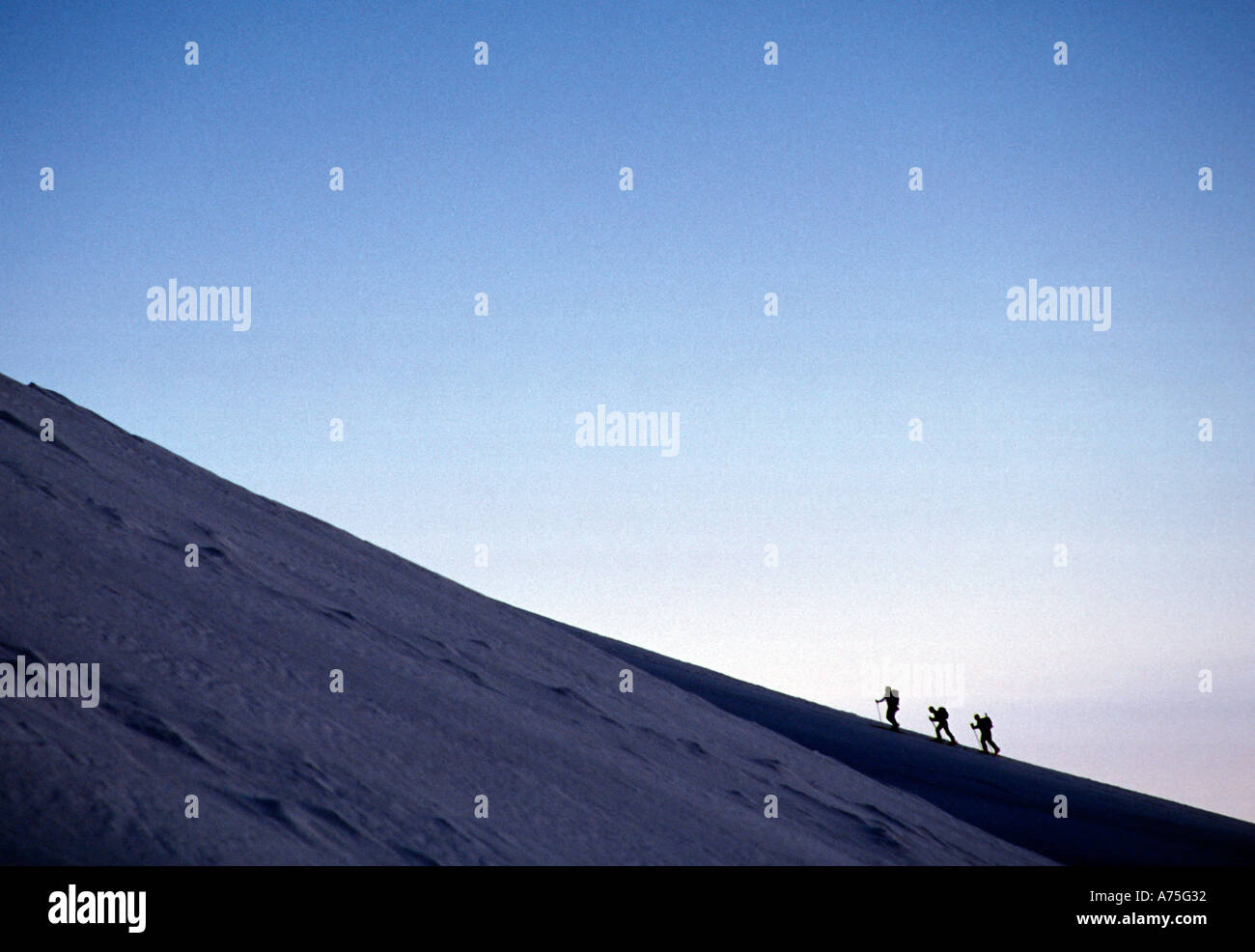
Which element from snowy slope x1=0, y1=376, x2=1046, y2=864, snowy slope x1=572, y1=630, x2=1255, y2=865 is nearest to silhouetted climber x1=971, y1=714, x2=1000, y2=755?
snowy slope x1=572, y1=630, x2=1255, y2=865

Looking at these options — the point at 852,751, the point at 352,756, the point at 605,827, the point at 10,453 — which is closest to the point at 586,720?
the point at 605,827

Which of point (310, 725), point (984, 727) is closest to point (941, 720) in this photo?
point (984, 727)

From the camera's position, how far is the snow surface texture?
214 inches

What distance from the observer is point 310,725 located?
23.1 ft

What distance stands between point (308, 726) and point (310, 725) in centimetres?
3

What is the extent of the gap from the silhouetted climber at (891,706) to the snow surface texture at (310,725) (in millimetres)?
6543

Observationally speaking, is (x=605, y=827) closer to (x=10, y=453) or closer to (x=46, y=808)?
(x=46, y=808)

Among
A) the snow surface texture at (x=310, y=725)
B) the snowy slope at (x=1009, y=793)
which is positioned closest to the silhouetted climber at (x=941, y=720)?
the snowy slope at (x=1009, y=793)

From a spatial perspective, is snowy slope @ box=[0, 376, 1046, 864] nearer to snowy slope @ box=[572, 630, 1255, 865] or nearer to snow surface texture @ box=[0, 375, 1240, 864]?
snow surface texture @ box=[0, 375, 1240, 864]

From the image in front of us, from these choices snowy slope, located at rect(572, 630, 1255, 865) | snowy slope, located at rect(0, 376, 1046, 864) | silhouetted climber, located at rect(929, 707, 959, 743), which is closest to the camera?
snowy slope, located at rect(0, 376, 1046, 864)

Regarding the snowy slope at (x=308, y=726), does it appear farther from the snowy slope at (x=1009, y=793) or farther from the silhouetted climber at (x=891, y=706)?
the silhouetted climber at (x=891, y=706)

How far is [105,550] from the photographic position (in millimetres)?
8570

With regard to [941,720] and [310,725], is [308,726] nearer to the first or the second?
[310,725]

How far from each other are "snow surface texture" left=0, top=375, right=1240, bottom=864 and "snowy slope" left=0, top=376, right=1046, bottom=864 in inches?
0.9
